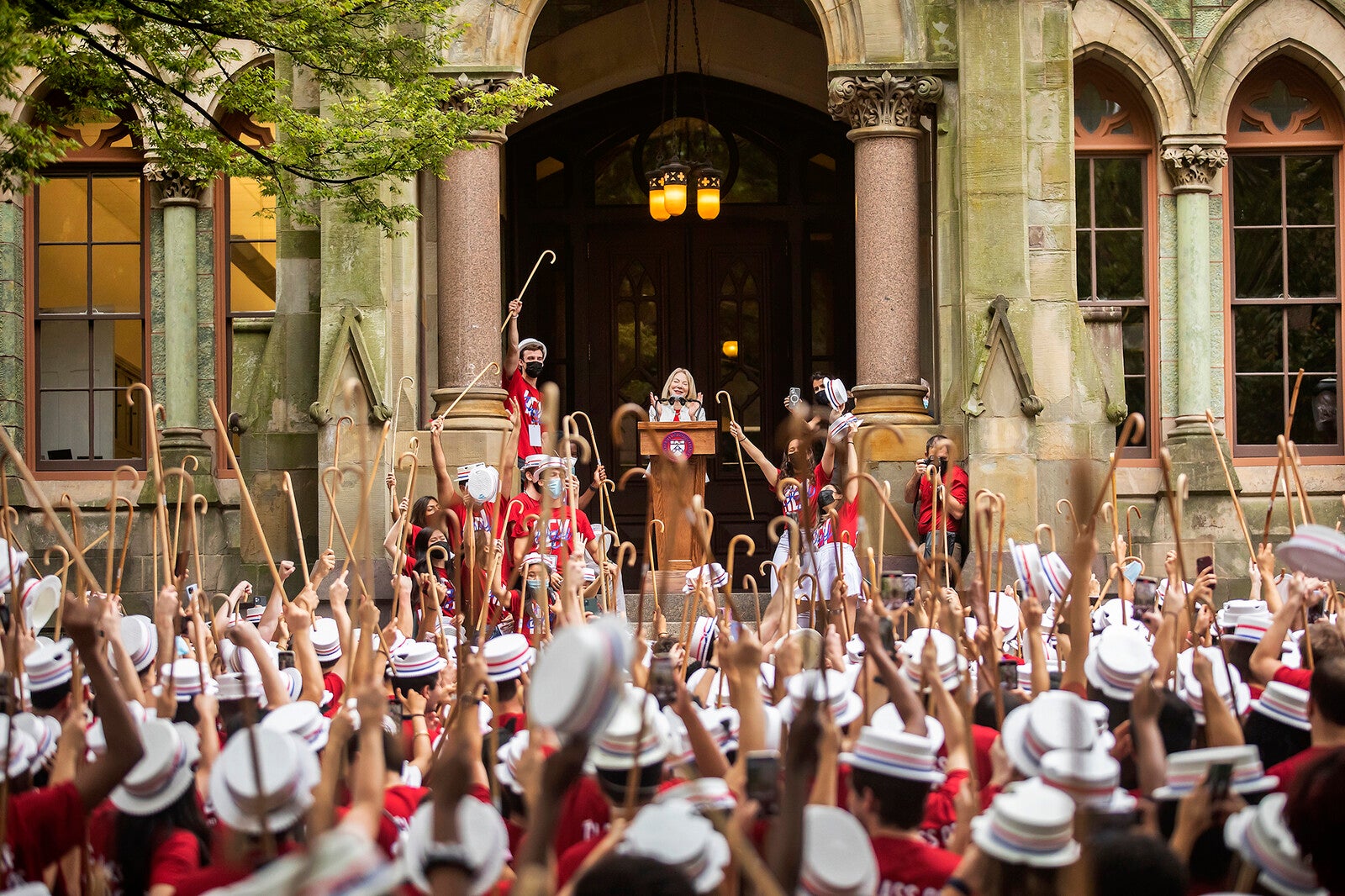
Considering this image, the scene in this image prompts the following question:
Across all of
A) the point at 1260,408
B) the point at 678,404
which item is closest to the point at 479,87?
the point at 678,404

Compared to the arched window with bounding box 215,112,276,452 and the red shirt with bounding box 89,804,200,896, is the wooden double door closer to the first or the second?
the arched window with bounding box 215,112,276,452

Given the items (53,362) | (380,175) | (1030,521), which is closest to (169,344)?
(53,362)

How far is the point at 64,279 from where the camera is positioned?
1477 cm

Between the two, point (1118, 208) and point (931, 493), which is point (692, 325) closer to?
point (1118, 208)

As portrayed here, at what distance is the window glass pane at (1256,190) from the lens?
48.8ft

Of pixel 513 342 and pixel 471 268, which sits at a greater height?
pixel 471 268

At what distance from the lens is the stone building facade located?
451 inches

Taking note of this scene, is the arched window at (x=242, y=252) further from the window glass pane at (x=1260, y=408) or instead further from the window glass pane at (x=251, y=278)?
the window glass pane at (x=1260, y=408)

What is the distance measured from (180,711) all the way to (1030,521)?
7862 millimetres

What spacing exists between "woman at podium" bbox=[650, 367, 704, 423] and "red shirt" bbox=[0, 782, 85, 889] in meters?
7.98

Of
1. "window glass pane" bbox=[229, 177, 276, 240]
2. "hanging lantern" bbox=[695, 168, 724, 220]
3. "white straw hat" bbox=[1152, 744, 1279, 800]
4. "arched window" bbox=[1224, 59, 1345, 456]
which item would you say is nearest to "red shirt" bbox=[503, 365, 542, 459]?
"hanging lantern" bbox=[695, 168, 724, 220]

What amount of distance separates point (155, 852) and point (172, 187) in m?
12.0

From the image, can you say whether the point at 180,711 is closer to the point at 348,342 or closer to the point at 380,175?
the point at 380,175

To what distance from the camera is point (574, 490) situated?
7.00m
